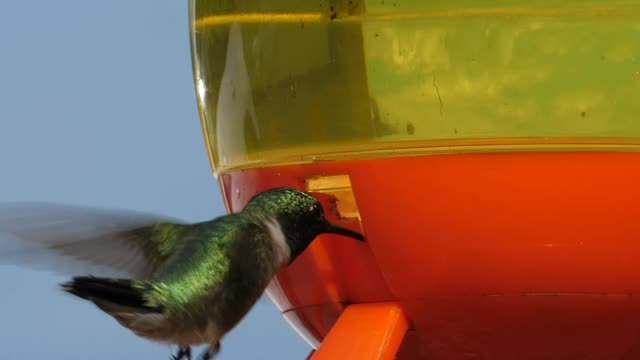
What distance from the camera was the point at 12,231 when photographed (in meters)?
2.42

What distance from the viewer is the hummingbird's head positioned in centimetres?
252

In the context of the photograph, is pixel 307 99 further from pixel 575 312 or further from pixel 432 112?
pixel 575 312

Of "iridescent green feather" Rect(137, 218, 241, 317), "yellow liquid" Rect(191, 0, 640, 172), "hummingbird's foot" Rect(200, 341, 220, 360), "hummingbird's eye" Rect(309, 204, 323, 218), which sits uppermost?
"yellow liquid" Rect(191, 0, 640, 172)

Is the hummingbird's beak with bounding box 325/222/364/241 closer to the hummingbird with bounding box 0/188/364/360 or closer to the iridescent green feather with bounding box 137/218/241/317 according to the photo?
the hummingbird with bounding box 0/188/364/360

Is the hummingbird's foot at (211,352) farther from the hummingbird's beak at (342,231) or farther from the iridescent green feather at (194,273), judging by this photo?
the hummingbird's beak at (342,231)

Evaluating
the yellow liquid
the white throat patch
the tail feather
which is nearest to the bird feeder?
the yellow liquid

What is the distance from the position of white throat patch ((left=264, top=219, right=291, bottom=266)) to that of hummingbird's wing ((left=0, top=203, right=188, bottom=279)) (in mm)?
171

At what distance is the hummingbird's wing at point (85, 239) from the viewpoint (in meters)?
2.41

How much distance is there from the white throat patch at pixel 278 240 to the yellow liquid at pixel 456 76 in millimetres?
139

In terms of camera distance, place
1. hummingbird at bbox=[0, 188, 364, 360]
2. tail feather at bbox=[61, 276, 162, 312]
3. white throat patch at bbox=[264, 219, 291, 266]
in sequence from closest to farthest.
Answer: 1. tail feather at bbox=[61, 276, 162, 312]
2. hummingbird at bbox=[0, 188, 364, 360]
3. white throat patch at bbox=[264, 219, 291, 266]

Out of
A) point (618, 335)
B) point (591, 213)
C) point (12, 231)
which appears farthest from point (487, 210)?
point (12, 231)

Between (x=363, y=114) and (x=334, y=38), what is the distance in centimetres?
13

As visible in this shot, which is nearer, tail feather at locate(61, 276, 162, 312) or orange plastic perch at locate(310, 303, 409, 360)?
tail feather at locate(61, 276, 162, 312)

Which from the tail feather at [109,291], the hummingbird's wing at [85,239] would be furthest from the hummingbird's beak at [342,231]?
the tail feather at [109,291]
